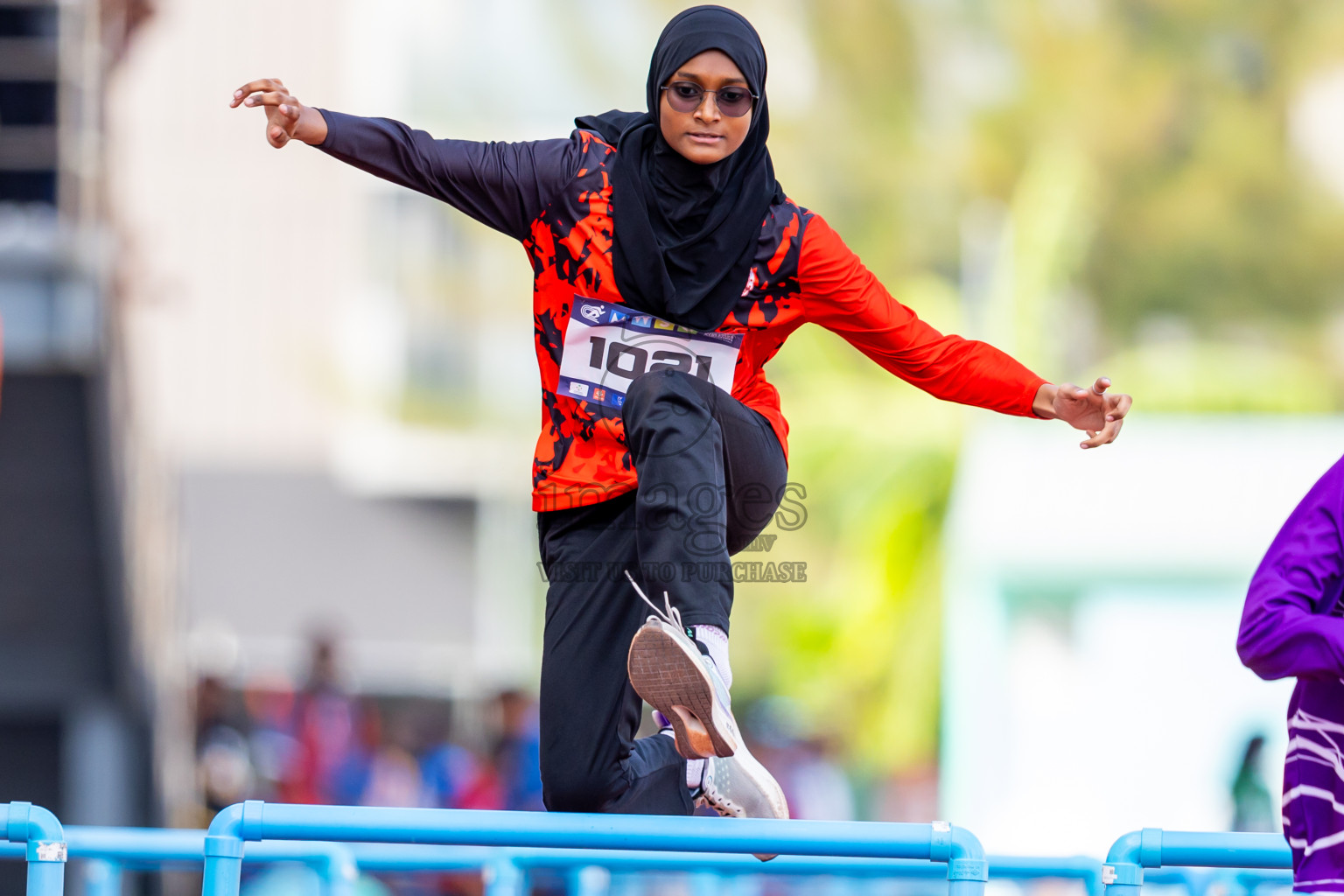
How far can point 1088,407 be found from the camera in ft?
12.5

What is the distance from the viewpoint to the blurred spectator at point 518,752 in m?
8.20

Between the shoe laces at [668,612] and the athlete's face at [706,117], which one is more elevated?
the athlete's face at [706,117]

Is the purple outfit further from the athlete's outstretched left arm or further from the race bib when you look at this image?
the race bib

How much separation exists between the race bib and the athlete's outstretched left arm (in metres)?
0.29

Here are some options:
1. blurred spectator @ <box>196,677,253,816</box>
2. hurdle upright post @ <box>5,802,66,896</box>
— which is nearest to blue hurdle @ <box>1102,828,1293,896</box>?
hurdle upright post @ <box>5,802,66,896</box>

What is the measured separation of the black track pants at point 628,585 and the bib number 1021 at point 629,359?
13cm

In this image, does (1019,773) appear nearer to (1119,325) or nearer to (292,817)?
(292,817)

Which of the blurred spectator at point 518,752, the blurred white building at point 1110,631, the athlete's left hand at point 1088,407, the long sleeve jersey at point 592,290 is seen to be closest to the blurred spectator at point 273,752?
the blurred spectator at point 518,752

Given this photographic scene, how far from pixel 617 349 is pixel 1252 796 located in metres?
5.67

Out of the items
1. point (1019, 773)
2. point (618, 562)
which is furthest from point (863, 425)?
point (618, 562)

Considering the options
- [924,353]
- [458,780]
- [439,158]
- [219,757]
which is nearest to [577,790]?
[924,353]

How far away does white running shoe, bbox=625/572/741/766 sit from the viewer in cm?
319

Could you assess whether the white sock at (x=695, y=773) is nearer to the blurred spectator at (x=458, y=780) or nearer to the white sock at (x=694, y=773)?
the white sock at (x=694, y=773)

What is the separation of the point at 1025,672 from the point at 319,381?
18060mm
